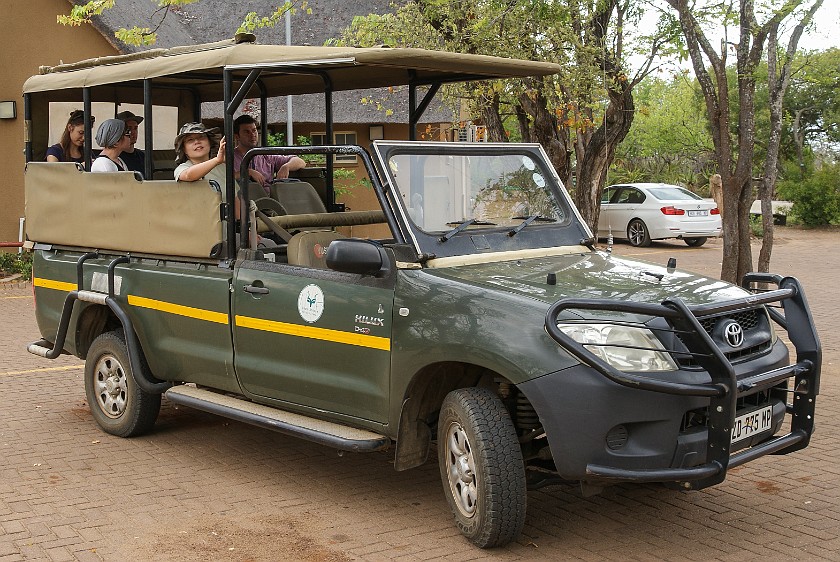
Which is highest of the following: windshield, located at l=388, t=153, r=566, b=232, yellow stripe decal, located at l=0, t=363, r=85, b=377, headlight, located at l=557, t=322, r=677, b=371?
windshield, located at l=388, t=153, r=566, b=232

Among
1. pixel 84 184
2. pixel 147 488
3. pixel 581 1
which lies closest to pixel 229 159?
pixel 84 184

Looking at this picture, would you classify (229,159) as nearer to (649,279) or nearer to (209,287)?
(209,287)

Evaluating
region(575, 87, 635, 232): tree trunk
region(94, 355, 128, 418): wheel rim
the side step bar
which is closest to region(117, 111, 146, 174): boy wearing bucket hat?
region(94, 355, 128, 418): wheel rim

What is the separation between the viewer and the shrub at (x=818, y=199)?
31.3 meters

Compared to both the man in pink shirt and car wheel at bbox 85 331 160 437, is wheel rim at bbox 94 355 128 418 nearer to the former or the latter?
car wheel at bbox 85 331 160 437

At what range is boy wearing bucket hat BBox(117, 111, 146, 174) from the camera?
852 cm

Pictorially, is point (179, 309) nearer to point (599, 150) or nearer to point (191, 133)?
point (191, 133)

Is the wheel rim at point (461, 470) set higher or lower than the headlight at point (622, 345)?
lower

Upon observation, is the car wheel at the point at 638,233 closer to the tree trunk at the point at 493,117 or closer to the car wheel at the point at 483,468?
the tree trunk at the point at 493,117

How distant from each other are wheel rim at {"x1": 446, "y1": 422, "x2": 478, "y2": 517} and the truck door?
0.48m

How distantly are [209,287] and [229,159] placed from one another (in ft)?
2.72

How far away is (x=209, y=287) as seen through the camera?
267 inches

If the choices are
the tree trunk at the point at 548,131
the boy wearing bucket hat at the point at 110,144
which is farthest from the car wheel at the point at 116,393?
the tree trunk at the point at 548,131

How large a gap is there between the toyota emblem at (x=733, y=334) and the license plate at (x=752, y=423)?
0.35m
